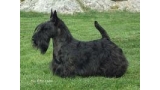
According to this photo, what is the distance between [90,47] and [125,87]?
0.97 metres

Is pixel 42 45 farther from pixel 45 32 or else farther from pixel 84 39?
pixel 84 39

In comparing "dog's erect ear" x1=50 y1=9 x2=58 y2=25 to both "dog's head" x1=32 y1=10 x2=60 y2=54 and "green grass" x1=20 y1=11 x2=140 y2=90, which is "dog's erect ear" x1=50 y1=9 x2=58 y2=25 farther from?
"green grass" x1=20 y1=11 x2=140 y2=90

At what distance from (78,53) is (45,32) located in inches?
28.2

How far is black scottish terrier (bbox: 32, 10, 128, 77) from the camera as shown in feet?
35.8

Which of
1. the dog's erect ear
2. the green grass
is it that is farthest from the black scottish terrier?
the green grass

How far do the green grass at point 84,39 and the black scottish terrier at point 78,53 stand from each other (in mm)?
121

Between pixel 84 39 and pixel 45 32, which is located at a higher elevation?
pixel 45 32

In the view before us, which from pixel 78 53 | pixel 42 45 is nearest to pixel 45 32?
pixel 42 45

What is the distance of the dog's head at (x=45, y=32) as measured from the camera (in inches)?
429

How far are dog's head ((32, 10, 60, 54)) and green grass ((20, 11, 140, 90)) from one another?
162mm

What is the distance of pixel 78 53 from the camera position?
10930 mm

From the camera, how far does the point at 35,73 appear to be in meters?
11.3

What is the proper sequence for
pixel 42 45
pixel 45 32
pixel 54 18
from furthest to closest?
pixel 42 45, pixel 45 32, pixel 54 18
